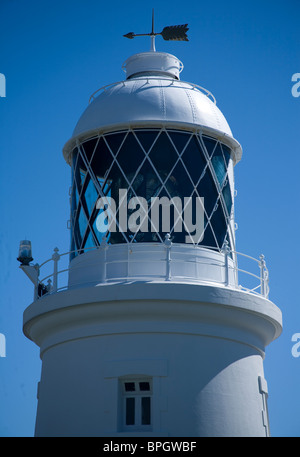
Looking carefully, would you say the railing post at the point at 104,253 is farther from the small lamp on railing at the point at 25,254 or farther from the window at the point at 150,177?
the small lamp on railing at the point at 25,254

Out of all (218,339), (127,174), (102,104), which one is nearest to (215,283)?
(218,339)

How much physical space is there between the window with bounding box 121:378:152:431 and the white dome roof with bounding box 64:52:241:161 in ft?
15.5

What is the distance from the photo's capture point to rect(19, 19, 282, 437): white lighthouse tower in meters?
17.2

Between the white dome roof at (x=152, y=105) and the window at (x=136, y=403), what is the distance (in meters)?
4.72

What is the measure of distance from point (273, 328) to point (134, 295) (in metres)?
3.00

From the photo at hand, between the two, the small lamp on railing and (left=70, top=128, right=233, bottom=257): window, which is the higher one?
(left=70, top=128, right=233, bottom=257): window

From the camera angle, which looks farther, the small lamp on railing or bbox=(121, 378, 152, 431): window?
the small lamp on railing

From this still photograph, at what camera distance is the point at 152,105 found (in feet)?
61.8

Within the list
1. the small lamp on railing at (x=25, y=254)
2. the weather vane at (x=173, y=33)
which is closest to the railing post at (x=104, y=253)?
the small lamp on railing at (x=25, y=254)

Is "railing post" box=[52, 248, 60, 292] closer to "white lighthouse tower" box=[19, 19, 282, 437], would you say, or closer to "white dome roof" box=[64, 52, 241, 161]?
"white lighthouse tower" box=[19, 19, 282, 437]

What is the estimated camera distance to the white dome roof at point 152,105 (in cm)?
1875

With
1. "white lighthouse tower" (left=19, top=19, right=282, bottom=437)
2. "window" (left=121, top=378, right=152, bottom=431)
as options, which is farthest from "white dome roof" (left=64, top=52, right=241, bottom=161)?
"window" (left=121, top=378, right=152, bottom=431)

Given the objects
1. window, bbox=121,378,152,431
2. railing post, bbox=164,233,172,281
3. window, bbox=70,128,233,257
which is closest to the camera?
window, bbox=121,378,152,431

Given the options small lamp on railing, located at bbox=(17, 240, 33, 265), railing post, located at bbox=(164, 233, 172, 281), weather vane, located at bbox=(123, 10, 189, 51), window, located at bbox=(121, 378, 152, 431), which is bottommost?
window, located at bbox=(121, 378, 152, 431)
